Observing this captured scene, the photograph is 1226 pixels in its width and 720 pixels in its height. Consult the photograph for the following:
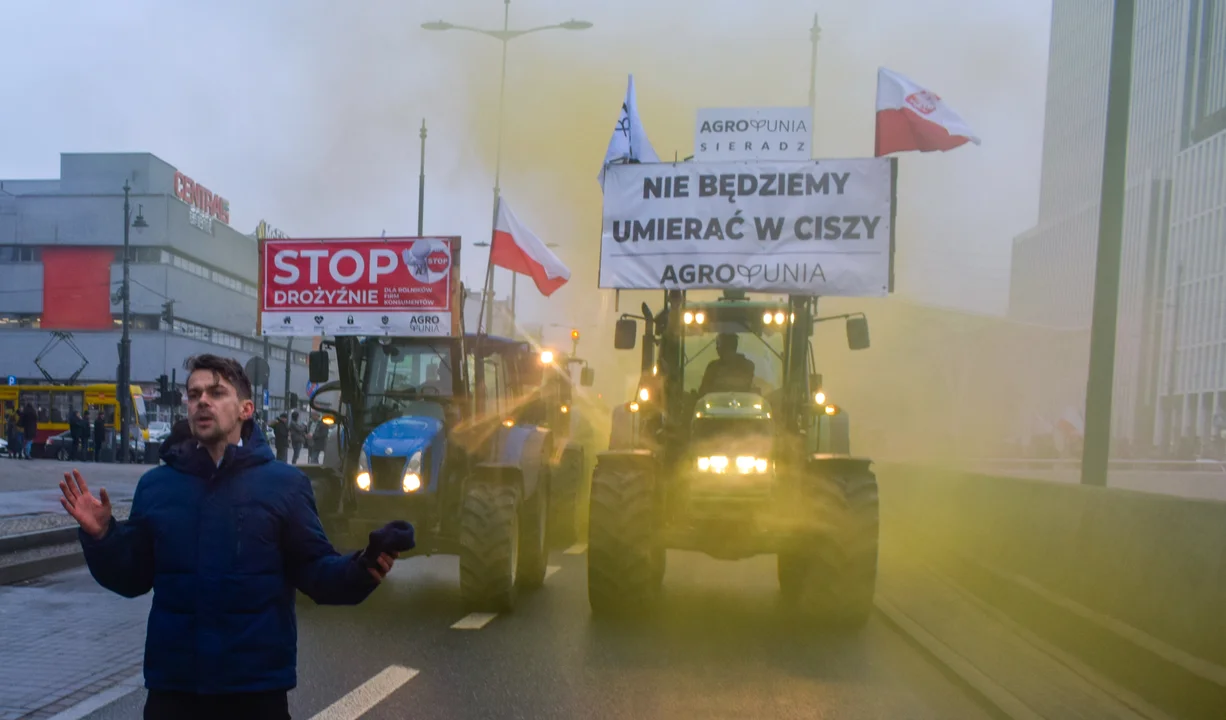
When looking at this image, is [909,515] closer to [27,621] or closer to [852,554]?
[852,554]

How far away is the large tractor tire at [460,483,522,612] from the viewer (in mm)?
9484

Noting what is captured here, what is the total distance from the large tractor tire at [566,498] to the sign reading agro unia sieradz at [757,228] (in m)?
3.80

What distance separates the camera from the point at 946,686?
7359 mm

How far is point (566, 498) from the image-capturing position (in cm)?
1460

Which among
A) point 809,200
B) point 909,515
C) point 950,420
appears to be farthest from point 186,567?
point 950,420

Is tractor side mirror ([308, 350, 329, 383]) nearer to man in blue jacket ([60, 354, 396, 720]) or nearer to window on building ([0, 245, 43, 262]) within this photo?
man in blue jacket ([60, 354, 396, 720])

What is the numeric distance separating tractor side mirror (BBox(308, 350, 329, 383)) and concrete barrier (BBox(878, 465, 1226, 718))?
611 centimetres

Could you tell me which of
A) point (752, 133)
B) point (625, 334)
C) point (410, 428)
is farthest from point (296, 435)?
point (410, 428)

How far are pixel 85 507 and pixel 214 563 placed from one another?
0.40m

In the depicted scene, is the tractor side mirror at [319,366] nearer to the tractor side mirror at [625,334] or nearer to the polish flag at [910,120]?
the tractor side mirror at [625,334]

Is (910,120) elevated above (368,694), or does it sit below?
above

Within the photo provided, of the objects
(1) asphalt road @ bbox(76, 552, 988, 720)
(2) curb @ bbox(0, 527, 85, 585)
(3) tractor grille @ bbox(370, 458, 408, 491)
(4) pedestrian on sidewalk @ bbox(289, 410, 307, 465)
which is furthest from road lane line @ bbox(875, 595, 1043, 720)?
(4) pedestrian on sidewalk @ bbox(289, 410, 307, 465)

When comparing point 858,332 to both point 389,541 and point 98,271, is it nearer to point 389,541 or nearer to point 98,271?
point 389,541

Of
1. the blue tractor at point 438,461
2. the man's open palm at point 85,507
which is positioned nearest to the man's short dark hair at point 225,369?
the man's open palm at point 85,507
